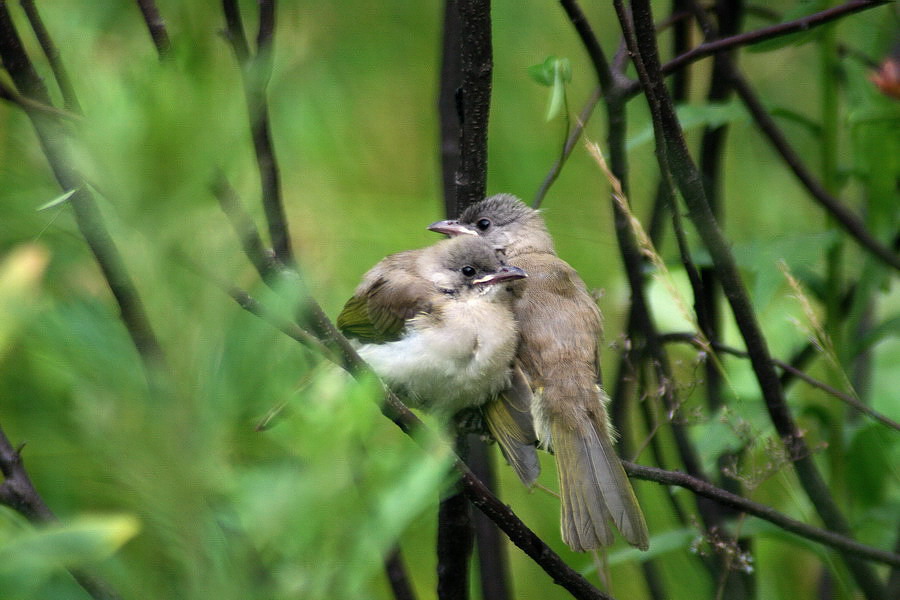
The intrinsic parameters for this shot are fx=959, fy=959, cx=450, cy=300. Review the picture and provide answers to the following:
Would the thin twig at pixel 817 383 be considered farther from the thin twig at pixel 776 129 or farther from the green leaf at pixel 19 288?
the green leaf at pixel 19 288

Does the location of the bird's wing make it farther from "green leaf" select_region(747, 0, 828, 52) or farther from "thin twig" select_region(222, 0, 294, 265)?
"green leaf" select_region(747, 0, 828, 52)

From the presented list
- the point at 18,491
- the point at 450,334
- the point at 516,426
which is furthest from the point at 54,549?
the point at 450,334

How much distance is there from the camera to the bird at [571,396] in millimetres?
2369

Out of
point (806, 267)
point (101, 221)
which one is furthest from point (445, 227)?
point (101, 221)

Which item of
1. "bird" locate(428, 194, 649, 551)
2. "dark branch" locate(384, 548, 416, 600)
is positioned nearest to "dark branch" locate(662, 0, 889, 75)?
"bird" locate(428, 194, 649, 551)

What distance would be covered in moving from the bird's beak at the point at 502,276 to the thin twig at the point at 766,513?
1054 millimetres

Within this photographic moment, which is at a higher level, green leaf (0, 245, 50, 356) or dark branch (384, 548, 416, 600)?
green leaf (0, 245, 50, 356)

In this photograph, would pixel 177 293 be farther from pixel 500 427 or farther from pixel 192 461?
pixel 500 427

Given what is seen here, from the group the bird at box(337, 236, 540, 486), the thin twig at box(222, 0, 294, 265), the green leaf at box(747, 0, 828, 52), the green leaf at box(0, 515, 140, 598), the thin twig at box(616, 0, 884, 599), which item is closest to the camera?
the green leaf at box(0, 515, 140, 598)

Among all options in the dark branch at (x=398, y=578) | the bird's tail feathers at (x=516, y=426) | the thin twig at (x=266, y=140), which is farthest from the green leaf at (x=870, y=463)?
the thin twig at (x=266, y=140)

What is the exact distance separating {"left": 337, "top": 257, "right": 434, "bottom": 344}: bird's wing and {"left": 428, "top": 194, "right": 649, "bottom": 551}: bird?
0.24m

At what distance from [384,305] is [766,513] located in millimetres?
1456

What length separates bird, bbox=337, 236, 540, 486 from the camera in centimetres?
277

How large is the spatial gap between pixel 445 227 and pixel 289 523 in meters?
2.53
